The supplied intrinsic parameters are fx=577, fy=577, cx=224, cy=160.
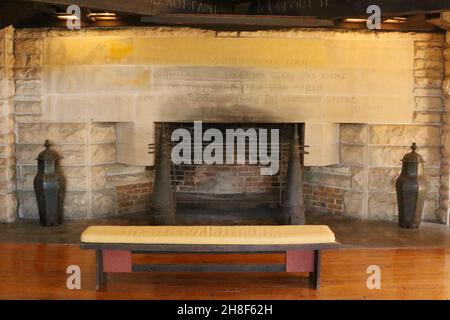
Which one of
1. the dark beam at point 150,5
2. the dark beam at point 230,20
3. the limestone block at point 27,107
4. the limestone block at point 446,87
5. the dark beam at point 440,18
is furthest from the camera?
the limestone block at point 27,107

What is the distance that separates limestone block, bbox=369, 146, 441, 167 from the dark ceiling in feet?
4.45

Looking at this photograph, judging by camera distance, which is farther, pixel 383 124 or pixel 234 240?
pixel 383 124

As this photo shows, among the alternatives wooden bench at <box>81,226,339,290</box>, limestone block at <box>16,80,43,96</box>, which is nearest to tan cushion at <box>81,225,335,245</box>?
wooden bench at <box>81,226,339,290</box>

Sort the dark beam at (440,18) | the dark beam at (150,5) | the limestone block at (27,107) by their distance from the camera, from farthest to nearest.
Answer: the limestone block at (27,107) → the dark beam at (440,18) → the dark beam at (150,5)

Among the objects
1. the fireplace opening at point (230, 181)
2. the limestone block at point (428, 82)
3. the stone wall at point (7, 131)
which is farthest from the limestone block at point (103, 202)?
the limestone block at point (428, 82)

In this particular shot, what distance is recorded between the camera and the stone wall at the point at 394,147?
6520 millimetres

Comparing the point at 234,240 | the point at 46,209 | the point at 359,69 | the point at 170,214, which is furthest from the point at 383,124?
the point at 46,209

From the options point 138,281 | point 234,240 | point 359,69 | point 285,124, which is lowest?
point 138,281

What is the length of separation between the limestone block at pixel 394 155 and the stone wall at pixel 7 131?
161 inches

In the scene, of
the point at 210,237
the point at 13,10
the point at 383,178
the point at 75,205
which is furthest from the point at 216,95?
the point at 210,237

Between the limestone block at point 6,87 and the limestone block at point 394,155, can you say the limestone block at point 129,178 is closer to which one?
the limestone block at point 6,87

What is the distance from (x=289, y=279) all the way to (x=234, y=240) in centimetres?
72

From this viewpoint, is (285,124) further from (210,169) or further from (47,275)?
(47,275)

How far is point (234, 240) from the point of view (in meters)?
4.14
